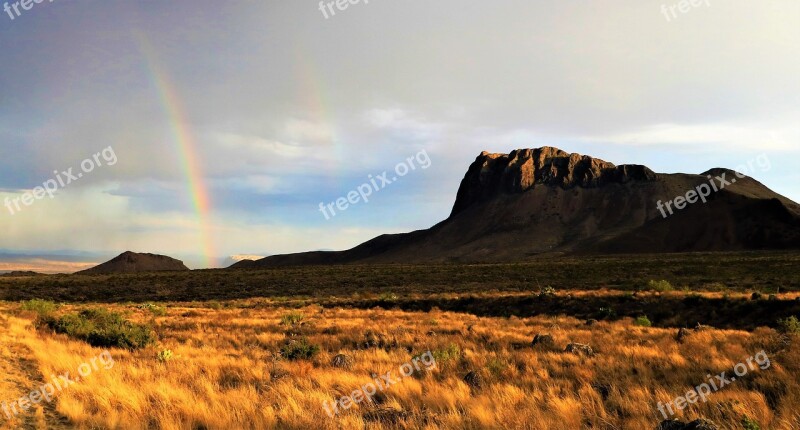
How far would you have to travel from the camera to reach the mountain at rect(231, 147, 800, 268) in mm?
116188

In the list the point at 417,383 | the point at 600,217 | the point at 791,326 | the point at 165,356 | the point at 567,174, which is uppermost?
the point at 567,174

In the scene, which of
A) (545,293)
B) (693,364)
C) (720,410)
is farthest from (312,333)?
(545,293)

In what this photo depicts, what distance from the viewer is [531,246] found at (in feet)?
478

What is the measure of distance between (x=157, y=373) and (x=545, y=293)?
22.7 m

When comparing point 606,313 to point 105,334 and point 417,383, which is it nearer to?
point 417,383

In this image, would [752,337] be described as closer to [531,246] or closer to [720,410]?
[720,410]

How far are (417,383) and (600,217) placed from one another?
569ft

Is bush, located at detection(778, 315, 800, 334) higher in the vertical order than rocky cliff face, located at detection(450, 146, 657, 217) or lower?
lower

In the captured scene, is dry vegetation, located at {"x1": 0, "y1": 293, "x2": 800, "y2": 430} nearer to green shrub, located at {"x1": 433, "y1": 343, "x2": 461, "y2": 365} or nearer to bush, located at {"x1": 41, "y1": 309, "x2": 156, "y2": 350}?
green shrub, located at {"x1": 433, "y1": 343, "x2": 461, "y2": 365}

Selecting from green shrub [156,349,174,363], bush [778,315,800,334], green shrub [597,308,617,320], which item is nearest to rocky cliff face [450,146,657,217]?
green shrub [597,308,617,320]

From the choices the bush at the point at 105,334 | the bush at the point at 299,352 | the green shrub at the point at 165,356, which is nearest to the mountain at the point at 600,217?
the bush at the point at 105,334

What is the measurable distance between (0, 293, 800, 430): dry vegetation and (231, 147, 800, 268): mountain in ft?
347

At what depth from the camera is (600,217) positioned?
165 m

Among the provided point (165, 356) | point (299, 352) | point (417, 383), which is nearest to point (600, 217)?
point (299, 352)
